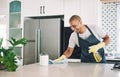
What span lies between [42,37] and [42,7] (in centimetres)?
59

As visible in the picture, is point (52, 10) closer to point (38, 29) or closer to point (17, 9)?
point (38, 29)

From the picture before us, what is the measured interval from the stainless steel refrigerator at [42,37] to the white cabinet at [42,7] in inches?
6.3

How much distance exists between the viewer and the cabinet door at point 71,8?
3.67 m

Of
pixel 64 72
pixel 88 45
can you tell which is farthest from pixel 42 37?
pixel 64 72

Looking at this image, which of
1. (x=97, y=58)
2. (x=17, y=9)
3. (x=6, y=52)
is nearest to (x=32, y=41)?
(x=17, y=9)

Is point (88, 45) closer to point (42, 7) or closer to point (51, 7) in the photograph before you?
point (51, 7)

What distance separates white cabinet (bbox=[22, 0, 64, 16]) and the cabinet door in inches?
3.8

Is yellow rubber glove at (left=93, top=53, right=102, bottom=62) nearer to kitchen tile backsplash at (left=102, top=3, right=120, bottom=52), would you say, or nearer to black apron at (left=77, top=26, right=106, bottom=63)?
black apron at (left=77, top=26, right=106, bottom=63)

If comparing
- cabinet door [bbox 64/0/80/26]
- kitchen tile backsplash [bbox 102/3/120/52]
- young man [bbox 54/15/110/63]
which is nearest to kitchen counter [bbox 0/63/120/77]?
young man [bbox 54/15/110/63]

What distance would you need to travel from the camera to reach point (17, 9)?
4.13m

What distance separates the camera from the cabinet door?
3.67 meters

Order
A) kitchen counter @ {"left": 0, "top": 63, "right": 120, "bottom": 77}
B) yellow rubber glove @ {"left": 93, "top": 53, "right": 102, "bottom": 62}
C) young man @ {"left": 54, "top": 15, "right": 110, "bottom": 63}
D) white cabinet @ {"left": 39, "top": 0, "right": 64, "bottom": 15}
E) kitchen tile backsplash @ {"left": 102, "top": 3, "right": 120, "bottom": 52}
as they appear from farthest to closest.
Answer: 1. kitchen tile backsplash @ {"left": 102, "top": 3, "right": 120, "bottom": 52}
2. white cabinet @ {"left": 39, "top": 0, "right": 64, "bottom": 15}
3. young man @ {"left": 54, "top": 15, "right": 110, "bottom": 63}
4. yellow rubber glove @ {"left": 93, "top": 53, "right": 102, "bottom": 62}
5. kitchen counter @ {"left": 0, "top": 63, "right": 120, "bottom": 77}

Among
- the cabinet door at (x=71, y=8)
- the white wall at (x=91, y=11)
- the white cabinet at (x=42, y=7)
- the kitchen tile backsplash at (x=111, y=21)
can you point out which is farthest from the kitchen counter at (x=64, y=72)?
the kitchen tile backsplash at (x=111, y=21)

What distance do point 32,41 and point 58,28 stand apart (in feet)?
1.91
